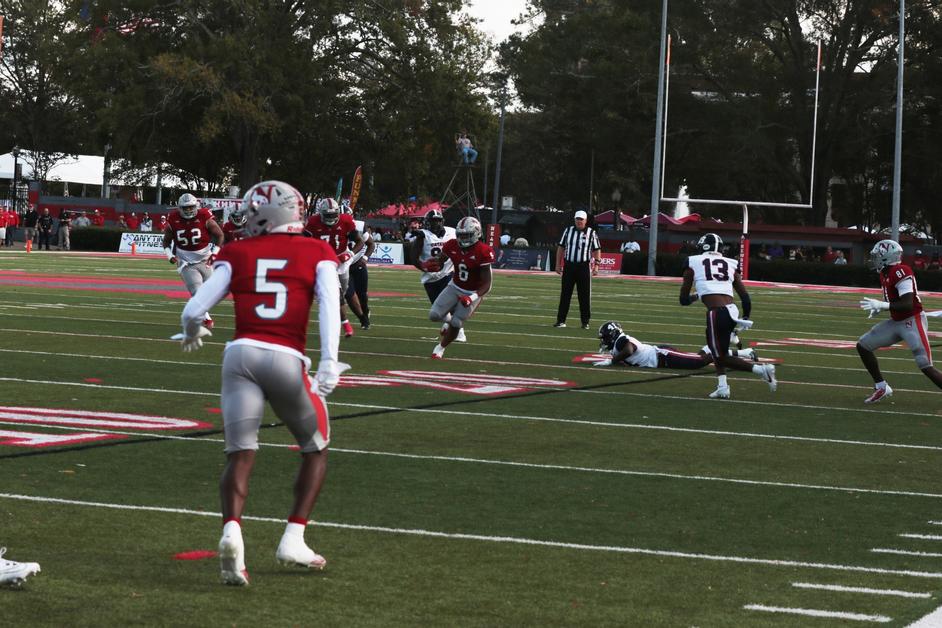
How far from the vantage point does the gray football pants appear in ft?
21.0

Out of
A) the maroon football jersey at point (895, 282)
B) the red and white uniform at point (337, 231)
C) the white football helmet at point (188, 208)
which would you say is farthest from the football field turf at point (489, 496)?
the white football helmet at point (188, 208)

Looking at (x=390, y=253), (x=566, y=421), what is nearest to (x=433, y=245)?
(x=566, y=421)

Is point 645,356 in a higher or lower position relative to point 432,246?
lower

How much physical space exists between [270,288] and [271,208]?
1.14 feet

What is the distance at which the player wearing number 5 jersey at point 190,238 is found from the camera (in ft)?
68.5

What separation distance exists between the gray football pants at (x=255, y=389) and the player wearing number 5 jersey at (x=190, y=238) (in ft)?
47.5

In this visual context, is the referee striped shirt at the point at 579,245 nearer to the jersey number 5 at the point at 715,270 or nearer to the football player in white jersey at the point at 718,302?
the football player in white jersey at the point at 718,302

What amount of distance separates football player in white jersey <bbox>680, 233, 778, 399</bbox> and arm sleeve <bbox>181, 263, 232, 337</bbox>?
8.42m

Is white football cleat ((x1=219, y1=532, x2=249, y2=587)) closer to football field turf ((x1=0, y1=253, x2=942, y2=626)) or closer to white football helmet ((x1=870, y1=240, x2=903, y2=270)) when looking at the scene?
football field turf ((x1=0, y1=253, x2=942, y2=626))

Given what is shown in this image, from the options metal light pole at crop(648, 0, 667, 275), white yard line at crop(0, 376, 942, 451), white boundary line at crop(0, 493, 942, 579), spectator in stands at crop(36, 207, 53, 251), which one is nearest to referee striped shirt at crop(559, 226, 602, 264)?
white yard line at crop(0, 376, 942, 451)

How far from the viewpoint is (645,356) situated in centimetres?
1728

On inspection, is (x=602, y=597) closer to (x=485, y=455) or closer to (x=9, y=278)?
(x=485, y=455)

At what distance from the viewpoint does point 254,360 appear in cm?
640

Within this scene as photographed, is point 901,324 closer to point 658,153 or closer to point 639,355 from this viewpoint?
point 639,355
